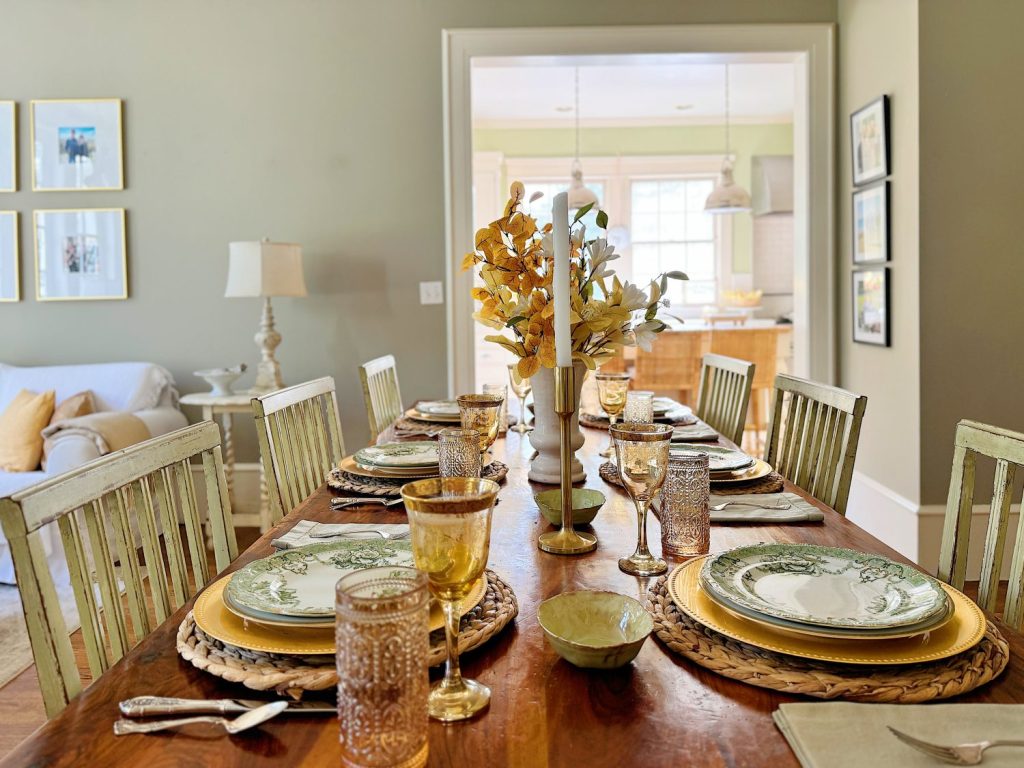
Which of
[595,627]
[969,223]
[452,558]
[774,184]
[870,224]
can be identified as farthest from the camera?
[774,184]

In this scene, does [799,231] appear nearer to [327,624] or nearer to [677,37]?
[677,37]

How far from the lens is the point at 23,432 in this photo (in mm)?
3420

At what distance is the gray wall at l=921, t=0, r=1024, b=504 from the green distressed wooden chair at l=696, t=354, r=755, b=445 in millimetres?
928

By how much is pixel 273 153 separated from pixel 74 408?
4.93ft

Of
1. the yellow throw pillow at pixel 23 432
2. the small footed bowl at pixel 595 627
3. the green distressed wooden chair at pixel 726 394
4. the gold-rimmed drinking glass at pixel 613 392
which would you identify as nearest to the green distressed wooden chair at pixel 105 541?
the small footed bowl at pixel 595 627

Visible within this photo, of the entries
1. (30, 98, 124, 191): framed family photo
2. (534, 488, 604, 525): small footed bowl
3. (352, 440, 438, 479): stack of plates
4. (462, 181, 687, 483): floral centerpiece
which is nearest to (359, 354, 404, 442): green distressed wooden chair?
(352, 440, 438, 479): stack of plates

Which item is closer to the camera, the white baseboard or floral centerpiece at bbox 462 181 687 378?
floral centerpiece at bbox 462 181 687 378

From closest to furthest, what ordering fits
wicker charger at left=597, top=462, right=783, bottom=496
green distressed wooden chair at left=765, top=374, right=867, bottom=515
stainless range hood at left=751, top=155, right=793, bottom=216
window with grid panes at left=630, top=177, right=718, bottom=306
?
wicker charger at left=597, top=462, right=783, bottom=496 < green distressed wooden chair at left=765, top=374, right=867, bottom=515 < stainless range hood at left=751, top=155, right=793, bottom=216 < window with grid panes at left=630, top=177, right=718, bottom=306

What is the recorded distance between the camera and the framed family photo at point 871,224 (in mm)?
3369

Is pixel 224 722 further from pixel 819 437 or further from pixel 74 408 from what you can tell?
pixel 74 408

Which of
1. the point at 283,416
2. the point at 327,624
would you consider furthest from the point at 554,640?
the point at 283,416

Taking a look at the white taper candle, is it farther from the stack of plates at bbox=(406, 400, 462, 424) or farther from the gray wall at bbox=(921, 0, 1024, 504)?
the gray wall at bbox=(921, 0, 1024, 504)

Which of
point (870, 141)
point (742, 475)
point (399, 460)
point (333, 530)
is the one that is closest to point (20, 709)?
point (399, 460)

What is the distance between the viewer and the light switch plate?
157 inches
